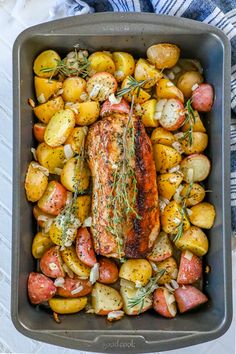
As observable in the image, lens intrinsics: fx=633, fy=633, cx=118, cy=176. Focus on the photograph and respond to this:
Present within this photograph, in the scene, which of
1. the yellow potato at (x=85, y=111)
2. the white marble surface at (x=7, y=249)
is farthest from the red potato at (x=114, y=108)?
the white marble surface at (x=7, y=249)

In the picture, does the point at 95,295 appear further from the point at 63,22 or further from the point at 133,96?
the point at 63,22

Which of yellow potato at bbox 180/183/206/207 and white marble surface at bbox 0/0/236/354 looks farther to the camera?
white marble surface at bbox 0/0/236/354

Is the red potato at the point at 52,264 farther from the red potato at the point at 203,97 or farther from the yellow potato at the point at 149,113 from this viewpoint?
the red potato at the point at 203,97

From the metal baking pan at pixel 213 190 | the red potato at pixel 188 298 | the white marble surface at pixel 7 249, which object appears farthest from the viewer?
the white marble surface at pixel 7 249

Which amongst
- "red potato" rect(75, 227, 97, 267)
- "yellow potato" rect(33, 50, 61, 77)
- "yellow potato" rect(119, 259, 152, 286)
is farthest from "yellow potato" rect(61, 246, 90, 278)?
"yellow potato" rect(33, 50, 61, 77)

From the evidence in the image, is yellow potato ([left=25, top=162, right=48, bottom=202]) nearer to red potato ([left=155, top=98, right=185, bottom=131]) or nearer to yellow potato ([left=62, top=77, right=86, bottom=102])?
yellow potato ([left=62, top=77, right=86, bottom=102])

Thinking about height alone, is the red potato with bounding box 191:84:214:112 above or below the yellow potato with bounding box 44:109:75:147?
below

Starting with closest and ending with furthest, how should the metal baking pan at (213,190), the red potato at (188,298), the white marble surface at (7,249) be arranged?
the metal baking pan at (213,190) → the red potato at (188,298) → the white marble surface at (7,249)

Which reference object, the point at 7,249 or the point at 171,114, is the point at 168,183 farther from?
the point at 7,249

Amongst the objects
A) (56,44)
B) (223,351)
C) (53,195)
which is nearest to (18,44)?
(56,44)
